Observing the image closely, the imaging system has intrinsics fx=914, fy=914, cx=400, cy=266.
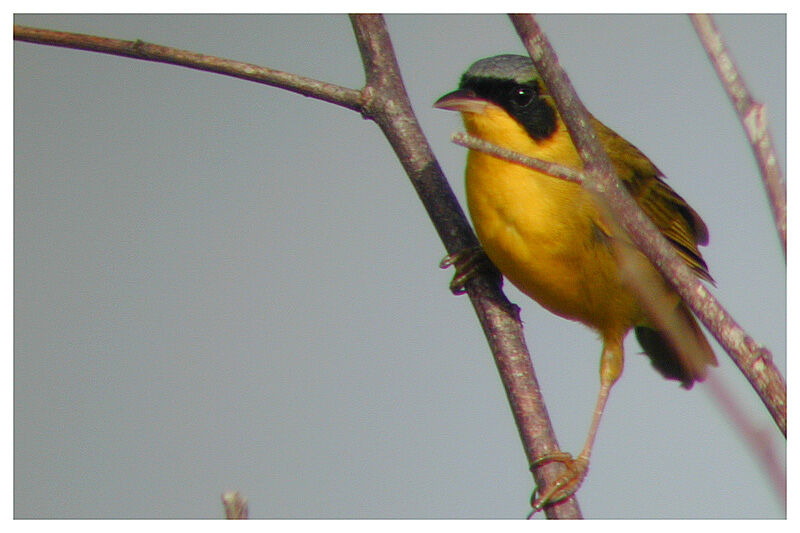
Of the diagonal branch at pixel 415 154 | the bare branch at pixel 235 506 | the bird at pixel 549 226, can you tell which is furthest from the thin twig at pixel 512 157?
the bird at pixel 549 226

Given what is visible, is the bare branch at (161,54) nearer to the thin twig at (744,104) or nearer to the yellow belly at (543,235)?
the yellow belly at (543,235)

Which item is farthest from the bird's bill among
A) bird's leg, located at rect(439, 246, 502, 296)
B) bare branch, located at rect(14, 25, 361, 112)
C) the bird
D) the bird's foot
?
the bird's foot

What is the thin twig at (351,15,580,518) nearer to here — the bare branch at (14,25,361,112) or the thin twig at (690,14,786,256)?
the bare branch at (14,25,361,112)

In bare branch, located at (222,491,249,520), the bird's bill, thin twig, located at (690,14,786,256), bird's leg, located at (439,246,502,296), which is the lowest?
bare branch, located at (222,491,249,520)

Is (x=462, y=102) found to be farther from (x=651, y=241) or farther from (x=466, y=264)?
(x=651, y=241)

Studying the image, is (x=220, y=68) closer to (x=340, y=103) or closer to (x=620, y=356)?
(x=340, y=103)

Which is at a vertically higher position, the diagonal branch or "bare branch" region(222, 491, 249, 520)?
the diagonal branch
